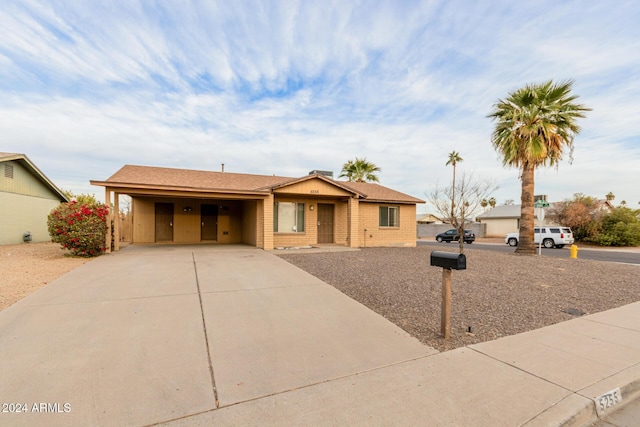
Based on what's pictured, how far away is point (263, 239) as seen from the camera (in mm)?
12992

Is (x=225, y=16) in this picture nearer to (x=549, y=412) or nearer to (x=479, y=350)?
(x=479, y=350)

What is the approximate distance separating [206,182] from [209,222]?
294 centimetres

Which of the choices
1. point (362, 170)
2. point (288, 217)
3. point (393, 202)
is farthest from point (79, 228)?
point (362, 170)

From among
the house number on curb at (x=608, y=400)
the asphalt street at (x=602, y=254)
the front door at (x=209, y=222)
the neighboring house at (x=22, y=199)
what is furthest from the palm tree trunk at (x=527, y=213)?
the neighboring house at (x=22, y=199)

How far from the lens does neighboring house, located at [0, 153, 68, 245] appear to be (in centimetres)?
1462

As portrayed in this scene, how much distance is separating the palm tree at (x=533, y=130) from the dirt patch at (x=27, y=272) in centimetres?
1766

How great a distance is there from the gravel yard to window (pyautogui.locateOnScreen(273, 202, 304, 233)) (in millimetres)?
3743

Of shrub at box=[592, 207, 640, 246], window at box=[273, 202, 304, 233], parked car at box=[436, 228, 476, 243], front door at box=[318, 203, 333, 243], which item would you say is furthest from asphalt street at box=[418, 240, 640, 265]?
window at box=[273, 202, 304, 233]

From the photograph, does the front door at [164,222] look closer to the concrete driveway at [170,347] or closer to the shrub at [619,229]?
the concrete driveway at [170,347]

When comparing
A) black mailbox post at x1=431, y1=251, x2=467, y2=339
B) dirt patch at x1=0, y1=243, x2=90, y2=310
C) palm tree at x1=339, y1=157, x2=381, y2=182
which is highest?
palm tree at x1=339, y1=157, x2=381, y2=182

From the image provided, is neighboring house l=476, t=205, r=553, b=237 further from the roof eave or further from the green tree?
the roof eave

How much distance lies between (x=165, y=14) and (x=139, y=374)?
10389 millimetres

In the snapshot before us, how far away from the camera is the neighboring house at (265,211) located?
12905mm

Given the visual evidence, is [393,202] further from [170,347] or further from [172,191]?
[170,347]
